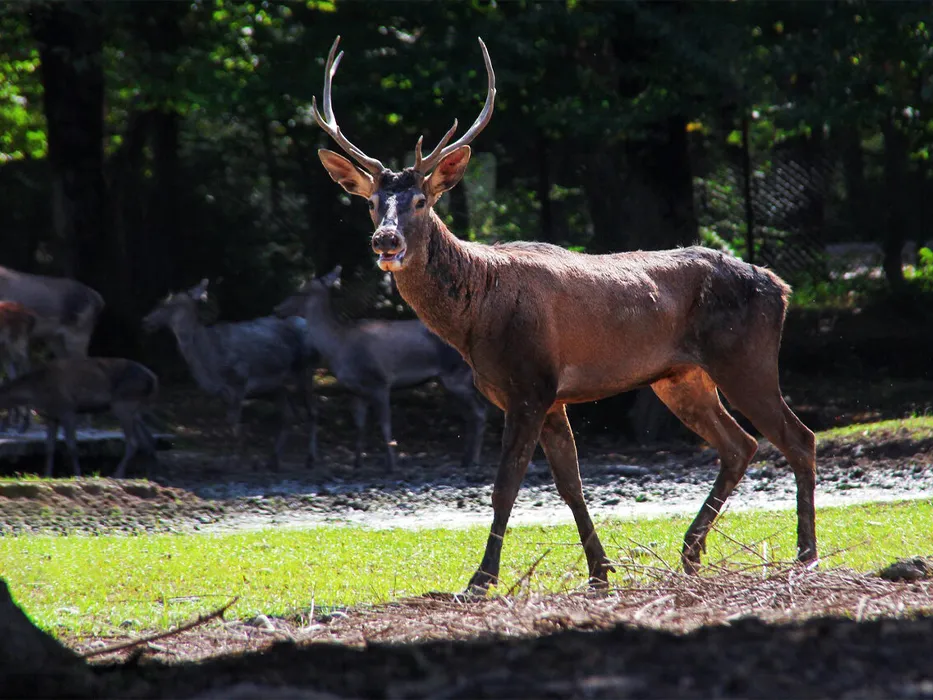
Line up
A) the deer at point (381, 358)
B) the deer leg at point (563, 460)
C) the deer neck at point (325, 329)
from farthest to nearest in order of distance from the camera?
1. the deer neck at point (325, 329)
2. the deer at point (381, 358)
3. the deer leg at point (563, 460)

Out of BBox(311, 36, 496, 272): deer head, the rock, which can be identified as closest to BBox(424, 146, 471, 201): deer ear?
BBox(311, 36, 496, 272): deer head

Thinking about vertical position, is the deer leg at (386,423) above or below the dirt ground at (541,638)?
below

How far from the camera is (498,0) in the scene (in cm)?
1852

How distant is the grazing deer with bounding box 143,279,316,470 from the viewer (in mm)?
17469

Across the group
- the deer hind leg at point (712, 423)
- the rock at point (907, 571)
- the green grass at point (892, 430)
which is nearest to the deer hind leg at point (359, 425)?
the green grass at point (892, 430)

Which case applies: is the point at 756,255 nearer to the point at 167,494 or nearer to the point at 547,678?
the point at 167,494

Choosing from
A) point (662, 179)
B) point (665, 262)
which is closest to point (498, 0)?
point (662, 179)

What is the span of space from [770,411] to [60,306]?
39.8ft

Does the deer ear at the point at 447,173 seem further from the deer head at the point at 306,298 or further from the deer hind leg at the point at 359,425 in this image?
the deer head at the point at 306,298

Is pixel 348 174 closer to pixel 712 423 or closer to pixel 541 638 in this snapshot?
pixel 712 423

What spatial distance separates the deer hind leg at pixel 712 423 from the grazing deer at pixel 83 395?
306 inches

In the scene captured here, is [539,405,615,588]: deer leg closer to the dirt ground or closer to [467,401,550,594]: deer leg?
[467,401,550,594]: deer leg

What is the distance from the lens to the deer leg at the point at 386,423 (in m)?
16.1

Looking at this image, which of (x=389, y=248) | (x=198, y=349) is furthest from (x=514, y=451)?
(x=198, y=349)
